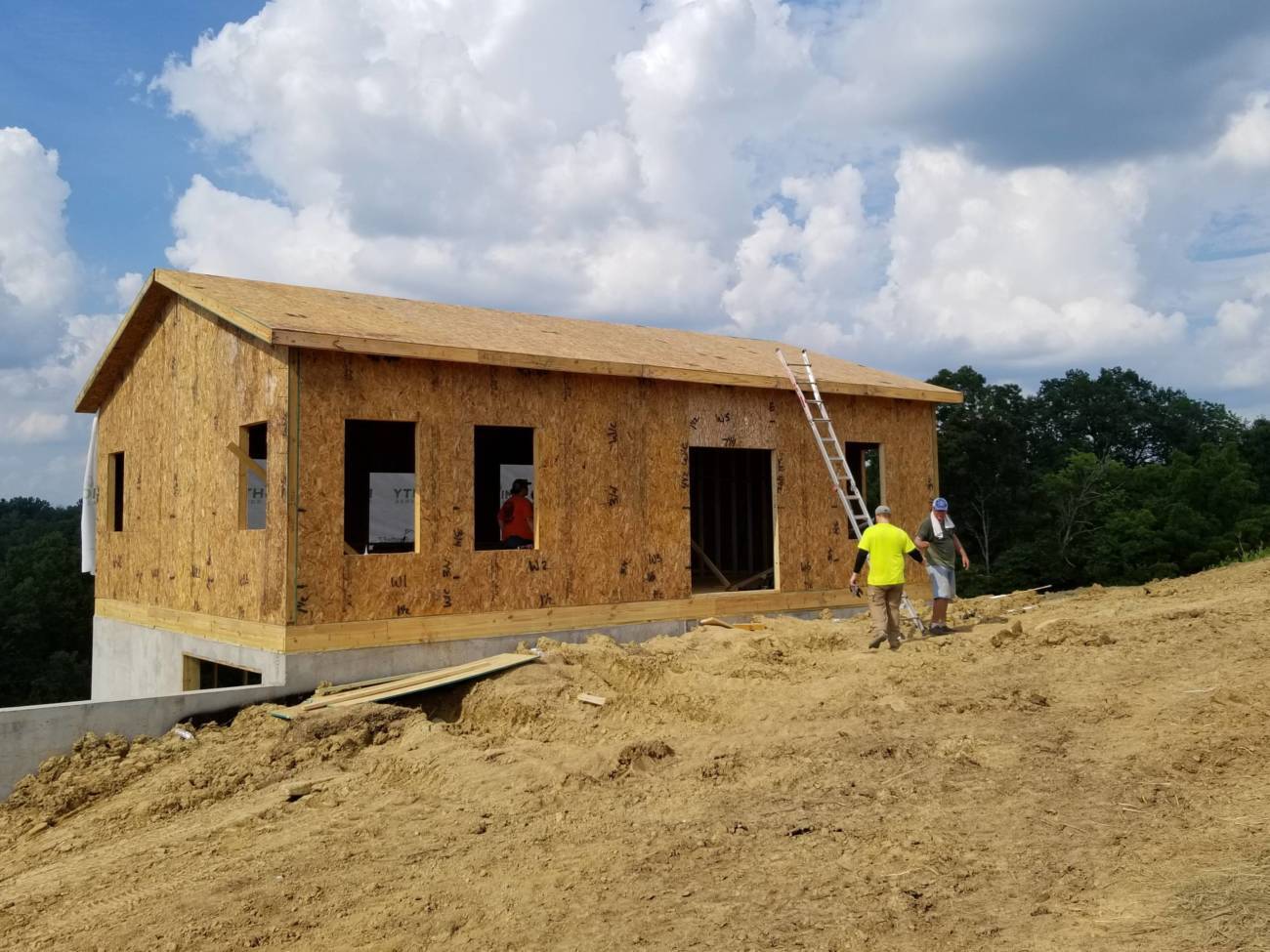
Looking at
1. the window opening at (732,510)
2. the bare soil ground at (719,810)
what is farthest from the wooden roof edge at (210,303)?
the window opening at (732,510)

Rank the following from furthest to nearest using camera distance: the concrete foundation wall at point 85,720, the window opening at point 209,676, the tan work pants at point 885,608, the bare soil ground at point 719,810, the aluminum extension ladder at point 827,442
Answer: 1. the aluminum extension ladder at point 827,442
2. the window opening at point 209,676
3. the tan work pants at point 885,608
4. the concrete foundation wall at point 85,720
5. the bare soil ground at point 719,810

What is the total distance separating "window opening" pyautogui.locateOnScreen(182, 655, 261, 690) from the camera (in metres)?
11.1

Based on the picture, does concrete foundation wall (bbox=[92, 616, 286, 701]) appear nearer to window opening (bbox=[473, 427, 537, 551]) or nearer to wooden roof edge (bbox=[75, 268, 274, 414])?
wooden roof edge (bbox=[75, 268, 274, 414])

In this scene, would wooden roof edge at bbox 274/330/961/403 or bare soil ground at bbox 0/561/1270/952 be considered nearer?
bare soil ground at bbox 0/561/1270/952

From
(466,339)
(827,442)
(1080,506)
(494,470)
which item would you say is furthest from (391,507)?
(1080,506)

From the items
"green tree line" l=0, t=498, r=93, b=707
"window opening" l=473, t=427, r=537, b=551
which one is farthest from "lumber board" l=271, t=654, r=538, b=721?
"green tree line" l=0, t=498, r=93, b=707

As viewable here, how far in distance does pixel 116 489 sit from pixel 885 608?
10.9m

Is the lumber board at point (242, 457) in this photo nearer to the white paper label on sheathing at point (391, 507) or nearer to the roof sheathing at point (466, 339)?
the roof sheathing at point (466, 339)

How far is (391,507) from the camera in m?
16.2

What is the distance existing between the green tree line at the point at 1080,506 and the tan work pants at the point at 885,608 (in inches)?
1088

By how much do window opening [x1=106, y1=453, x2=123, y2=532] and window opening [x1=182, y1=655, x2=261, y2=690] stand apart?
11.2ft

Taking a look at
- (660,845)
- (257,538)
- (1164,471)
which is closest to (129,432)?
(257,538)

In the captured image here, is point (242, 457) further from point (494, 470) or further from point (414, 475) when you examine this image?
point (494, 470)

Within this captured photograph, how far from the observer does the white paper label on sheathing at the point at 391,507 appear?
51.5ft
